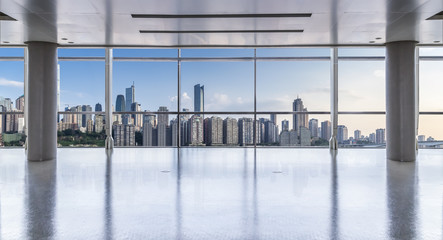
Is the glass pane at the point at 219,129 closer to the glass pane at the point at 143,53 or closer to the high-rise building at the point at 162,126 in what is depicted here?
the high-rise building at the point at 162,126

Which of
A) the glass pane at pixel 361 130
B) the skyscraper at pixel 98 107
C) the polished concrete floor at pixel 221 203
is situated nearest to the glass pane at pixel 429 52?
the glass pane at pixel 361 130

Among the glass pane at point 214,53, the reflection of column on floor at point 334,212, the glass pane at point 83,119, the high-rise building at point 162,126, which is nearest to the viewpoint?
the reflection of column on floor at point 334,212

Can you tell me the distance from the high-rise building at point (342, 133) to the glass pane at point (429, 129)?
3074 mm

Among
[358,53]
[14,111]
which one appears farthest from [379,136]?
[14,111]

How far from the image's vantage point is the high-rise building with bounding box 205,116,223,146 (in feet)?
53.8

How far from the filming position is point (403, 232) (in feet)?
12.9

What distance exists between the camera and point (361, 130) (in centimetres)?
1588

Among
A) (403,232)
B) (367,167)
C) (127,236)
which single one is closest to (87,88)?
(367,167)

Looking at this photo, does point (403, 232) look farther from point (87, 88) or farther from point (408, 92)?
point (87, 88)

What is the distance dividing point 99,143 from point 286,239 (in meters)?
13.8

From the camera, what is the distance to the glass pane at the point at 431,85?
→ 1539cm

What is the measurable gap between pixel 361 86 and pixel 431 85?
2901 millimetres

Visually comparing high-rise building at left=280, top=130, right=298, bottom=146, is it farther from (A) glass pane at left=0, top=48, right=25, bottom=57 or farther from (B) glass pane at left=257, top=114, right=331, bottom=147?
(A) glass pane at left=0, top=48, right=25, bottom=57

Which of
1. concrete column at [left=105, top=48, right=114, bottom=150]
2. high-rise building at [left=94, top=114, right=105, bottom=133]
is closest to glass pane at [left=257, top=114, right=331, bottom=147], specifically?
concrete column at [left=105, top=48, right=114, bottom=150]
